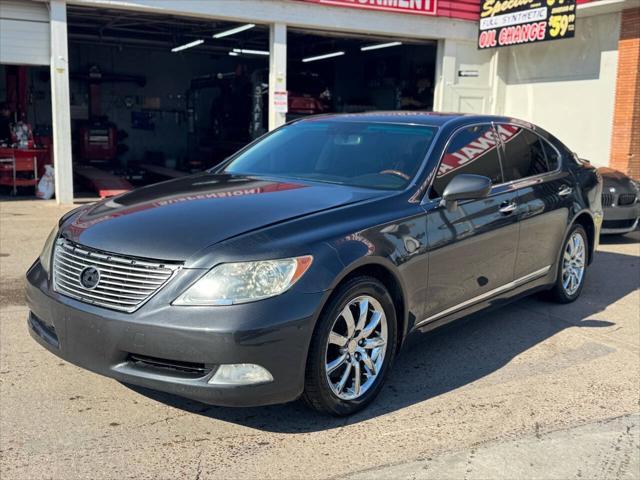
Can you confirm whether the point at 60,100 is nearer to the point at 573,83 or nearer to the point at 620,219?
the point at 620,219

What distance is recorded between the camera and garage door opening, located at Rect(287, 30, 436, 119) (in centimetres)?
1923

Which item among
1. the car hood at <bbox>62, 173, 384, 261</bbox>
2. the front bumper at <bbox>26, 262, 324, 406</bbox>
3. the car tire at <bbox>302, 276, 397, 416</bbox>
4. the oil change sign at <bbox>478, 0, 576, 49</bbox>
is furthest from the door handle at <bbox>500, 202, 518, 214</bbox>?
the oil change sign at <bbox>478, 0, 576, 49</bbox>

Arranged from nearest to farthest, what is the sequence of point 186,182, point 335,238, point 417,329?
point 335,238, point 417,329, point 186,182

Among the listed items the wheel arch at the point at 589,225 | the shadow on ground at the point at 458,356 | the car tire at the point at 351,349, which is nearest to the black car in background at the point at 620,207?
the shadow on ground at the point at 458,356

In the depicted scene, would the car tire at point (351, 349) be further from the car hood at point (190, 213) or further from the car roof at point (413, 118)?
the car roof at point (413, 118)

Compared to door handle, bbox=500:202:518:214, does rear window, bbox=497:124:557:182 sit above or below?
above

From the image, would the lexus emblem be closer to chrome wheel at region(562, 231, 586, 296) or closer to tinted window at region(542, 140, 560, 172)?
tinted window at region(542, 140, 560, 172)

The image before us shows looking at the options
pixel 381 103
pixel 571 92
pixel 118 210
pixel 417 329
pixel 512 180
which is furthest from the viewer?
pixel 381 103

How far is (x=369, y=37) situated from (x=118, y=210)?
1312cm

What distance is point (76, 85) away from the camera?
22875 millimetres

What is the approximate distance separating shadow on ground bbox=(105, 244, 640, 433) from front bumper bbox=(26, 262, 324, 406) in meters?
0.46

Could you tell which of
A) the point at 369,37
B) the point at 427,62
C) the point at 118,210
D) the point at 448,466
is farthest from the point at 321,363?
the point at 427,62

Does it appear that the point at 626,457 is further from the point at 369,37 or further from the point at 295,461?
the point at 369,37

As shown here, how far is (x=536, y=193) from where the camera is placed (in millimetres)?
5281
